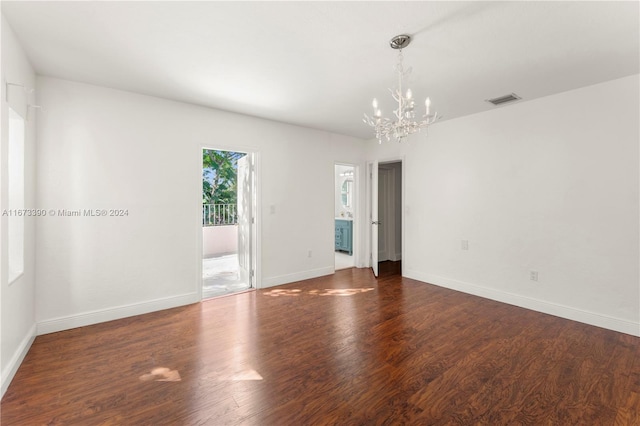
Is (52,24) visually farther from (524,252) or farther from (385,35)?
(524,252)

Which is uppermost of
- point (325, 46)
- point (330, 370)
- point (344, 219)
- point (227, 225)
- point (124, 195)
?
point (325, 46)

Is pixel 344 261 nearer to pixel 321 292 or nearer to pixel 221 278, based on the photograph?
pixel 321 292

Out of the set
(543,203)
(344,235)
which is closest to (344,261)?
(344,235)

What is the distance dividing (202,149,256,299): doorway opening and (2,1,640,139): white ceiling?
1.76 metres

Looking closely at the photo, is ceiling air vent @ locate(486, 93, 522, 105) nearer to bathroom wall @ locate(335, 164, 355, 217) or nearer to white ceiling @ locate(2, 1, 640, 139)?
white ceiling @ locate(2, 1, 640, 139)

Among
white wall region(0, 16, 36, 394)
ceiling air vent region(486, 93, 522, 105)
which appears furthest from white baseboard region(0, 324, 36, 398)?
ceiling air vent region(486, 93, 522, 105)

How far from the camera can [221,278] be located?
5008mm

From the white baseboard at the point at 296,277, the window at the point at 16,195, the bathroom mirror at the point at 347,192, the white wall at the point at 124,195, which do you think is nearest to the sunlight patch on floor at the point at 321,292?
the white baseboard at the point at 296,277

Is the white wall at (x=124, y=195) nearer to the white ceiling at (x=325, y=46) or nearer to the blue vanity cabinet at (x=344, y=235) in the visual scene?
the white ceiling at (x=325, y=46)

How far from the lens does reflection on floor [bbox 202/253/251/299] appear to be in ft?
14.2

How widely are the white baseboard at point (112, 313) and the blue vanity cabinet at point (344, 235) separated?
403 centimetres

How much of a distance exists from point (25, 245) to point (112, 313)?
3.65 ft

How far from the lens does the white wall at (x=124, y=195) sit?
2.91m

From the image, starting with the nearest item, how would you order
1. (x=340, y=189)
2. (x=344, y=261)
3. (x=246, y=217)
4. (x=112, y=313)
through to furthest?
(x=112, y=313), (x=246, y=217), (x=344, y=261), (x=340, y=189)
